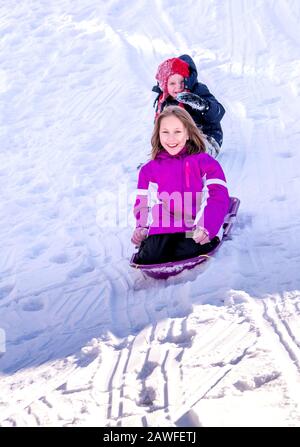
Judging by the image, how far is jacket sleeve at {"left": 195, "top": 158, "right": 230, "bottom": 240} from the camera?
172 inches

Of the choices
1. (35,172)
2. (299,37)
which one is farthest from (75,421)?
(299,37)

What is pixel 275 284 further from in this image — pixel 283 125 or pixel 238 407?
pixel 283 125

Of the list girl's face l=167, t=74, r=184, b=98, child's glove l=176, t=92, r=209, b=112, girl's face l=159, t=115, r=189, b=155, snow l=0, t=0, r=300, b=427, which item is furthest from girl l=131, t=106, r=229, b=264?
girl's face l=167, t=74, r=184, b=98

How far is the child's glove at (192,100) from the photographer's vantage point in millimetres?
5277

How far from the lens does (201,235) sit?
427 cm

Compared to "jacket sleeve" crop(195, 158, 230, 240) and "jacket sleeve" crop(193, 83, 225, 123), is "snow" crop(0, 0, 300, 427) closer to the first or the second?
"jacket sleeve" crop(195, 158, 230, 240)

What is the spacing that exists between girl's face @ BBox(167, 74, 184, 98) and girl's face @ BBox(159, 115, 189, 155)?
0.95 metres

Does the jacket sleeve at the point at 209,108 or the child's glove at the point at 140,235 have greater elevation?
the jacket sleeve at the point at 209,108

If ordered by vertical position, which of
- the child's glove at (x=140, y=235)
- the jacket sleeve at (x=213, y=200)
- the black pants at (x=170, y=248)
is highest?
the jacket sleeve at (x=213, y=200)

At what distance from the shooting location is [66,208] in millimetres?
6102

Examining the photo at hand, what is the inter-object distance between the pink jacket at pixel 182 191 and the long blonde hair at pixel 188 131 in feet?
0.15

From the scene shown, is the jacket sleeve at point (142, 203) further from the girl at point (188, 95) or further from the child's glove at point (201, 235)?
the girl at point (188, 95)

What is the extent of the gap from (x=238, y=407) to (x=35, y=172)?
15.8 feet

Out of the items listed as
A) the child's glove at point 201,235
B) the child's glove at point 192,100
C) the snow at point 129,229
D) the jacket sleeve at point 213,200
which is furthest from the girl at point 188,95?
the child's glove at point 201,235
